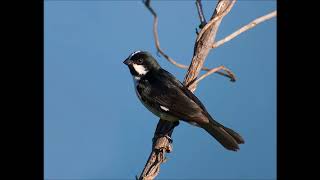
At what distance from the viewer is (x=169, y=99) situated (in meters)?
3.02

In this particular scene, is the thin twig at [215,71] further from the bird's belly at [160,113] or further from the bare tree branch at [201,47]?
the bird's belly at [160,113]

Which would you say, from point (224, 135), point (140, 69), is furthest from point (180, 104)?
point (140, 69)

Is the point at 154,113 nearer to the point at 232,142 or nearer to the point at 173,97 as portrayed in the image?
the point at 173,97

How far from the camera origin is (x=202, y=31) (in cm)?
226

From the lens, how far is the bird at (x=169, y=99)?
2.68 m

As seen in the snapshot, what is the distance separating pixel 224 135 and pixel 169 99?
54 cm

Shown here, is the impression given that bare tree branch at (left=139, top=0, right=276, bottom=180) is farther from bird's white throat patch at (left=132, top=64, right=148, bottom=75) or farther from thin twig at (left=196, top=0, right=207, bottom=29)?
bird's white throat patch at (left=132, top=64, right=148, bottom=75)

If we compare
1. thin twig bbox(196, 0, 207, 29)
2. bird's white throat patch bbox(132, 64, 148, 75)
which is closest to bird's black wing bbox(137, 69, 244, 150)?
bird's white throat patch bbox(132, 64, 148, 75)

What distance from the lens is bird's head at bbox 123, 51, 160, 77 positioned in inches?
134

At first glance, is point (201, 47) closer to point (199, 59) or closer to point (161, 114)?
point (199, 59)

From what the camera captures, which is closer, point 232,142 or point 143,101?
point 232,142
